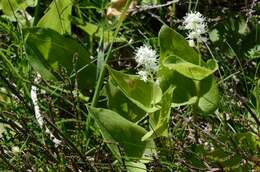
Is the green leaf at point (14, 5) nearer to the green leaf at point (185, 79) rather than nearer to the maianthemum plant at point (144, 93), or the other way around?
the maianthemum plant at point (144, 93)

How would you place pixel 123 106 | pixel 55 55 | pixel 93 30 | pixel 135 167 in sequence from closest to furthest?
pixel 135 167, pixel 123 106, pixel 55 55, pixel 93 30

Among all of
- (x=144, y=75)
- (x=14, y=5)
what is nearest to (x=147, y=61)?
(x=144, y=75)

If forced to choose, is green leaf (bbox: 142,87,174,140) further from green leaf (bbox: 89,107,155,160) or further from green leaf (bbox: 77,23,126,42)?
green leaf (bbox: 77,23,126,42)

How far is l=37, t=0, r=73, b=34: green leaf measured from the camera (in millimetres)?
1878

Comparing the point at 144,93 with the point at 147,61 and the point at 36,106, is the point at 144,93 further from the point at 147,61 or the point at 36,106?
the point at 36,106

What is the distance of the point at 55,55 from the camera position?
183 centimetres

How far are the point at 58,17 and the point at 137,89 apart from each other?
0.45 metres

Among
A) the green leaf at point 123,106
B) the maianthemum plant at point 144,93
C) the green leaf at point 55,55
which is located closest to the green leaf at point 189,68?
A: the maianthemum plant at point 144,93

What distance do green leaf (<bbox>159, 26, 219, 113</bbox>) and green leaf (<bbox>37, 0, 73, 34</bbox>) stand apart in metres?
0.43

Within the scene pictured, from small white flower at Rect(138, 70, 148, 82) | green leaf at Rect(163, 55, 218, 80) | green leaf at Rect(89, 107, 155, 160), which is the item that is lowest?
green leaf at Rect(89, 107, 155, 160)

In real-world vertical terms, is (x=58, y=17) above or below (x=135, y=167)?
above

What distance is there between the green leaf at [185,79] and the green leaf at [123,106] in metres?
0.10

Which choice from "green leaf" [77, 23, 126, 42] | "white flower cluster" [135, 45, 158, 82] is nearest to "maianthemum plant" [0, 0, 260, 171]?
"white flower cluster" [135, 45, 158, 82]

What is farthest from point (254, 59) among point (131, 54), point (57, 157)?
point (57, 157)
